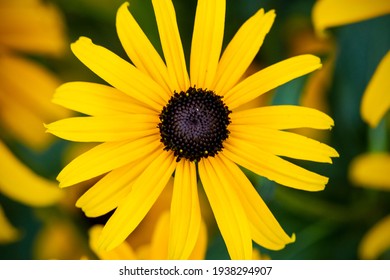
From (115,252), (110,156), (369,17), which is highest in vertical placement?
(369,17)

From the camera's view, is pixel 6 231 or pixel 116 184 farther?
pixel 6 231

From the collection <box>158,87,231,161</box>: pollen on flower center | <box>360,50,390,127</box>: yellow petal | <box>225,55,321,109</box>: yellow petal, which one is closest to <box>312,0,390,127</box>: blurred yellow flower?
<box>360,50,390,127</box>: yellow petal

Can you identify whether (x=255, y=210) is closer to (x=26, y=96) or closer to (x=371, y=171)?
(x=371, y=171)

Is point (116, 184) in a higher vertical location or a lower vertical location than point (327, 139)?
lower

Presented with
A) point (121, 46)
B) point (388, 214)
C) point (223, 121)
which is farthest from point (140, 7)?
point (388, 214)

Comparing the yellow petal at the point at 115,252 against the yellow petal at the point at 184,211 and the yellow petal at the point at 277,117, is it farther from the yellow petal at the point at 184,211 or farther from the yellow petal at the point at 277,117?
the yellow petal at the point at 277,117

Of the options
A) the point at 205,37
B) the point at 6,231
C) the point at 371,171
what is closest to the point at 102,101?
the point at 205,37
